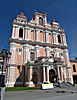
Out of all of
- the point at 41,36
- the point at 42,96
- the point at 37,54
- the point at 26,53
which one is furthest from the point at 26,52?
the point at 42,96

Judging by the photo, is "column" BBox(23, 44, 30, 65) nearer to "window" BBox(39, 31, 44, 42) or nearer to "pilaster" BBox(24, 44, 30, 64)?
"pilaster" BBox(24, 44, 30, 64)

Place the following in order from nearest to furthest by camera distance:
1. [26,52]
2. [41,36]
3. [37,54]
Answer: [26,52] → [37,54] → [41,36]

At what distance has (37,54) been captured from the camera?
28562mm

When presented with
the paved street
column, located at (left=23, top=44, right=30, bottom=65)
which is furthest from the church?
the paved street

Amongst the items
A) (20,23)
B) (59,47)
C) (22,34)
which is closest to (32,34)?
(22,34)

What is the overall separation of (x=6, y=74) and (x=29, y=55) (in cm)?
828

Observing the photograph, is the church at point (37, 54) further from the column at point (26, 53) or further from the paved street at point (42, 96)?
the paved street at point (42, 96)

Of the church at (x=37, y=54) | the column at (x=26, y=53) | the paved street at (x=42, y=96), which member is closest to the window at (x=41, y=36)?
the church at (x=37, y=54)

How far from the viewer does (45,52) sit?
3033 cm

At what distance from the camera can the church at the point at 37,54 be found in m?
22.8

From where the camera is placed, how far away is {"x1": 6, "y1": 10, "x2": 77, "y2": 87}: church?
22.8 m

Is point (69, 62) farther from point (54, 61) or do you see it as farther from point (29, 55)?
point (29, 55)

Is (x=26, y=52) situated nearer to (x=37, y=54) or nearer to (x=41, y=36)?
(x=37, y=54)

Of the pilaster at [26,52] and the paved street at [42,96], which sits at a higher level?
the pilaster at [26,52]
